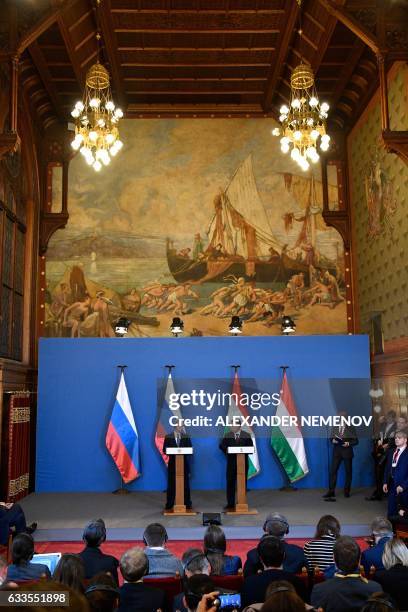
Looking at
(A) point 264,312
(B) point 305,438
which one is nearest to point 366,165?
(A) point 264,312

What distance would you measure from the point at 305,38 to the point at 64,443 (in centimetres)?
948

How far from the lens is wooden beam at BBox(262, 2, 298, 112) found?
37.7 ft

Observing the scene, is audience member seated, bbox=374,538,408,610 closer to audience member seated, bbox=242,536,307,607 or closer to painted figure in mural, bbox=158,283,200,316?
audience member seated, bbox=242,536,307,607

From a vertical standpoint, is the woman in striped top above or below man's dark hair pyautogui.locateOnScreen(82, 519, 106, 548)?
below

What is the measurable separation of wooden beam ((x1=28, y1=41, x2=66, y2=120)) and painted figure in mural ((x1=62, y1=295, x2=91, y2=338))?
4.69m

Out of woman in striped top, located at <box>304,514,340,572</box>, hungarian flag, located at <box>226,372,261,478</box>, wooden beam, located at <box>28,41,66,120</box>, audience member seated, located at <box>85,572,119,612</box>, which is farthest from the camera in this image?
wooden beam, located at <box>28,41,66,120</box>

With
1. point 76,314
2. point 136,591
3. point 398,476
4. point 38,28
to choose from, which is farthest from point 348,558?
point 76,314

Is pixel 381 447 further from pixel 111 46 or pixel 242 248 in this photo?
pixel 111 46

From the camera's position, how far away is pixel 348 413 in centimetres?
1128

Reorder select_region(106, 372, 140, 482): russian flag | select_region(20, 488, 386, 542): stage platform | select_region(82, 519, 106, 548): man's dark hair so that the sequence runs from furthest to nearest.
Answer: select_region(106, 372, 140, 482): russian flag
select_region(20, 488, 386, 542): stage platform
select_region(82, 519, 106, 548): man's dark hair

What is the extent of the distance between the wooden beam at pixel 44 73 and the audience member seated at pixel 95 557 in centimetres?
1027

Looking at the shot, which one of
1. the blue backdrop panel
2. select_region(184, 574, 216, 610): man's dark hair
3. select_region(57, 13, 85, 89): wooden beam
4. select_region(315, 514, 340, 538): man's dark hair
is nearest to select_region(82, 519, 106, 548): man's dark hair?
select_region(184, 574, 216, 610): man's dark hair

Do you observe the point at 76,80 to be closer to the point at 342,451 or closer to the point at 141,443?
the point at 141,443

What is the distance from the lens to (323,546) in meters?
5.12
